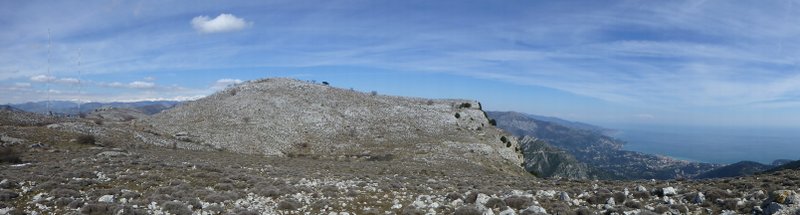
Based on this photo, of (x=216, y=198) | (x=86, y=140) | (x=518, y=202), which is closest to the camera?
(x=518, y=202)

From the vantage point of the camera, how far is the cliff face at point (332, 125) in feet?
178

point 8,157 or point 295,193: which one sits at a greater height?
point 8,157

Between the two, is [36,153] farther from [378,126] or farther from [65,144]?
[378,126]

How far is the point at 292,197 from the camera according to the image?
18.8 metres

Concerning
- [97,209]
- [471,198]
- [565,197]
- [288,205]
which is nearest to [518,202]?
[471,198]

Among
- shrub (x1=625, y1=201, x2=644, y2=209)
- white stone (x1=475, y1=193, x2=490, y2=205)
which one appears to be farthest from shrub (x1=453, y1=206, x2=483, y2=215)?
shrub (x1=625, y1=201, x2=644, y2=209)

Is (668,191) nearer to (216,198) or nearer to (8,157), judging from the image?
(216,198)

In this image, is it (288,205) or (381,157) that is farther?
(381,157)

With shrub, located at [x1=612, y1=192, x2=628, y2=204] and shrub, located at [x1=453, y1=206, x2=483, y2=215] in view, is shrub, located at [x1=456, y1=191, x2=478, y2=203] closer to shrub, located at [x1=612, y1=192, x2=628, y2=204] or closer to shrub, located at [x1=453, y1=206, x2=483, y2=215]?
shrub, located at [x1=453, y1=206, x2=483, y2=215]

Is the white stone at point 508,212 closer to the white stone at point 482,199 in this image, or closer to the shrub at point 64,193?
the white stone at point 482,199

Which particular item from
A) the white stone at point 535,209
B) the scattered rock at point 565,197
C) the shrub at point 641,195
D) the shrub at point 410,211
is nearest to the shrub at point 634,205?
the shrub at point 641,195

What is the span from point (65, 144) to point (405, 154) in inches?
1320

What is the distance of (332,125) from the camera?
6488cm

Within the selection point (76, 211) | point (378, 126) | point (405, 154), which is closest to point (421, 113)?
point (378, 126)
